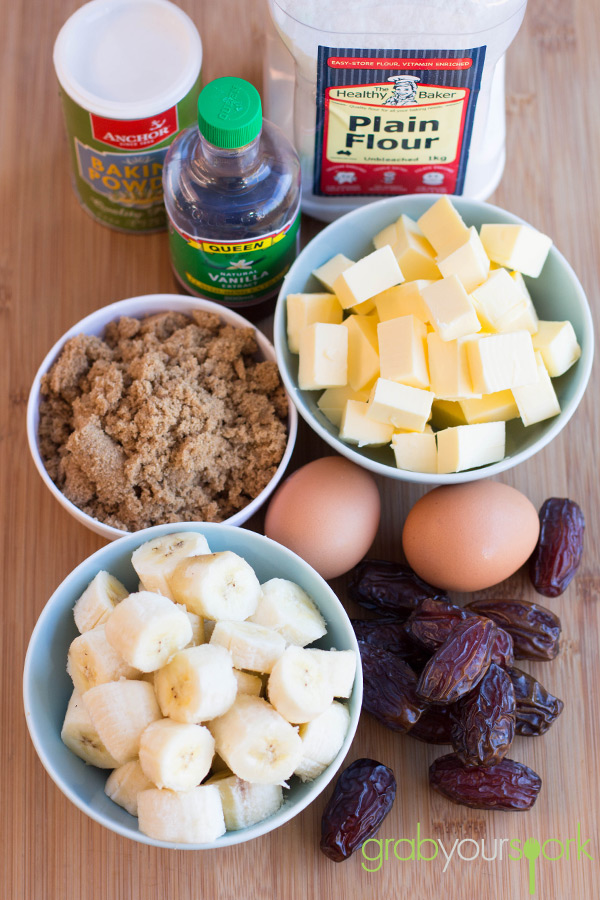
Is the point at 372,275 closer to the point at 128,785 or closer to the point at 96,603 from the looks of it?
the point at 96,603

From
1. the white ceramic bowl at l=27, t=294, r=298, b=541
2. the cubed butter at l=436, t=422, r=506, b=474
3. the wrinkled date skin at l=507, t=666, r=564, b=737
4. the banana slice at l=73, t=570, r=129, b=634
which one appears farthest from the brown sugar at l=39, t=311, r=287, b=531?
the wrinkled date skin at l=507, t=666, r=564, b=737

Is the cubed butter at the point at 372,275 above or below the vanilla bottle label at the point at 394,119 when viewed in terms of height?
below

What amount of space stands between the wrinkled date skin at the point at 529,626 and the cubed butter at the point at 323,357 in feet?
1.29

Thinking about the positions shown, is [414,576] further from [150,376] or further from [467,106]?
[467,106]

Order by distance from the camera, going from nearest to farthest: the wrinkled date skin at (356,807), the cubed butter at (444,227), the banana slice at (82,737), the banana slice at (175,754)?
1. the banana slice at (175,754)
2. the banana slice at (82,737)
3. the wrinkled date skin at (356,807)
4. the cubed butter at (444,227)

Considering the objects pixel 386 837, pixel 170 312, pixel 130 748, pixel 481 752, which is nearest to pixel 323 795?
pixel 386 837

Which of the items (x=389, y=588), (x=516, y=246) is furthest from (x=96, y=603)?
(x=516, y=246)

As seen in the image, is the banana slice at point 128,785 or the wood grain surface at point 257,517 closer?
the banana slice at point 128,785

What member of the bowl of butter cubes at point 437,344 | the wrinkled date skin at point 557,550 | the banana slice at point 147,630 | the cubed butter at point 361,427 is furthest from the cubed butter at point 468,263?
the banana slice at point 147,630

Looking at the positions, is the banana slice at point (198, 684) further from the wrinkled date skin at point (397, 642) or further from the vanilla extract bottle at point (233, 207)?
the vanilla extract bottle at point (233, 207)

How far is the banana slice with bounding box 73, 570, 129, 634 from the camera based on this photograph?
1.07m

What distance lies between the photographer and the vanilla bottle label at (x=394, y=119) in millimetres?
1208

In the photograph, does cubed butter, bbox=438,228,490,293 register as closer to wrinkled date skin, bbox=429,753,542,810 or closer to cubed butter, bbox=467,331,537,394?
cubed butter, bbox=467,331,537,394

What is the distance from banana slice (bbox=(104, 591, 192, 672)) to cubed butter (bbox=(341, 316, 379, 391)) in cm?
44
